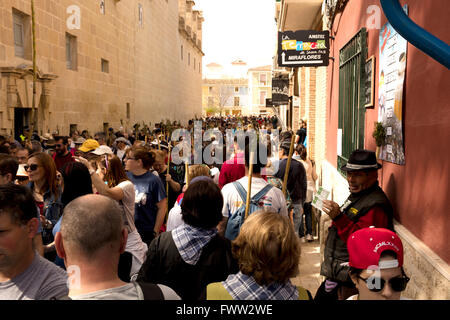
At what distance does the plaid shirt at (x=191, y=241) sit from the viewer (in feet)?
9.17

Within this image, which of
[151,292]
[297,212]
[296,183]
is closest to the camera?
[151,292]

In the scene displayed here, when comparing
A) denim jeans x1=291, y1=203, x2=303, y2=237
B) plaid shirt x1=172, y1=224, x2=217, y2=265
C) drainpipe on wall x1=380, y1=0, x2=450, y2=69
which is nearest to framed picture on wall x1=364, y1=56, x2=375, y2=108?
denim jeans x1=291, y1=203, x2=303, y2=237

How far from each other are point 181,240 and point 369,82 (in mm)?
3745

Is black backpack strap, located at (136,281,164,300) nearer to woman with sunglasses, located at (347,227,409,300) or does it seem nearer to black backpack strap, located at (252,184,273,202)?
woman with sunglasses, located at (347,227,409,300)

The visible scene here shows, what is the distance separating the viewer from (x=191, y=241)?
283cm

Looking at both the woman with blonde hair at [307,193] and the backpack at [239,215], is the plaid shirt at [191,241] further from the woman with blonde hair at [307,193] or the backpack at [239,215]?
the woman with blonde hair at [307,193]

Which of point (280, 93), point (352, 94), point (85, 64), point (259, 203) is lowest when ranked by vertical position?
point (259, 203)

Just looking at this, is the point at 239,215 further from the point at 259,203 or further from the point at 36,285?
the point at 36,285

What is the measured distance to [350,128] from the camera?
23.1 ft

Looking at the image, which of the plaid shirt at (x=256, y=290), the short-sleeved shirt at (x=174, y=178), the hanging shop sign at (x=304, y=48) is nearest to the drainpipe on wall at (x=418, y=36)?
the plaid shirt at (x=256, y=290)

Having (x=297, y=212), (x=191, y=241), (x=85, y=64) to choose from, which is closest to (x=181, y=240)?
(x=191, y=241)

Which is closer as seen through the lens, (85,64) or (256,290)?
(256,290)

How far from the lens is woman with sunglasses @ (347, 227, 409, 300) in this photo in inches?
84.7

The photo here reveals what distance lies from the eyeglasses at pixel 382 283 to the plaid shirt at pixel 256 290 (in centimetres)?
36
